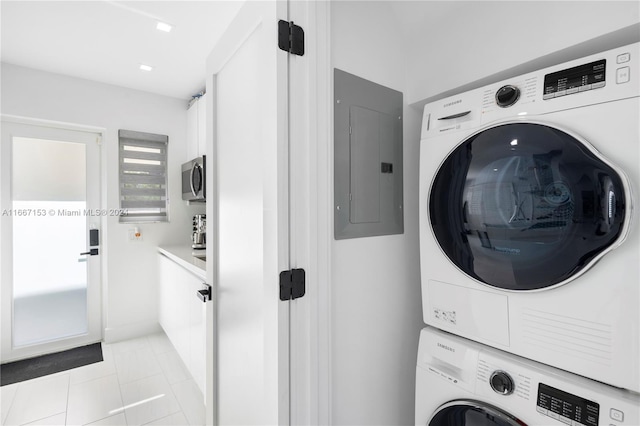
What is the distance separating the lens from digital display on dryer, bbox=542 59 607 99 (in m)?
0.78

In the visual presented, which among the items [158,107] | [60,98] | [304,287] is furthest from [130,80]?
[304,287]

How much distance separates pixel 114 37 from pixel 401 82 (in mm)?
2100

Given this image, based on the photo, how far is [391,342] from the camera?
125 centimetres

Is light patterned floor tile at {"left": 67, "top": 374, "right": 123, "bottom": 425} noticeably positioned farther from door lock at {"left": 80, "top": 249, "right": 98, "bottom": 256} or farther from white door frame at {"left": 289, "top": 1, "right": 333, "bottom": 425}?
white door frame at {"left": 289, "top": 1, "right": 333, "bottom": 425}

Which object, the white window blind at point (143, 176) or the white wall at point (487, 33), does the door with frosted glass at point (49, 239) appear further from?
the white wall at point (487, 33)

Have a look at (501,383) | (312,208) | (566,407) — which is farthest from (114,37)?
(566,407)

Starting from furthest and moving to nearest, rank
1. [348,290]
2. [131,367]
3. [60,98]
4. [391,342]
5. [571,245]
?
[60,98]
[131,367]
[391,342]
[348,290]
[571,245]

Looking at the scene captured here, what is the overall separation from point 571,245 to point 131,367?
10.0ft

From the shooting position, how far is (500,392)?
0.92 m

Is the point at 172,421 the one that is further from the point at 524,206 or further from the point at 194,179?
the point at 524,206

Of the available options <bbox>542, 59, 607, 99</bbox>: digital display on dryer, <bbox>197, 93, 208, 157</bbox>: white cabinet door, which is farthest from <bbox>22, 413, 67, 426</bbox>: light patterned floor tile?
<bbox>542, 59, 607, 99</bbox>: digital display on dryer

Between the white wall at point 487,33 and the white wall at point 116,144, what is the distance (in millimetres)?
2740

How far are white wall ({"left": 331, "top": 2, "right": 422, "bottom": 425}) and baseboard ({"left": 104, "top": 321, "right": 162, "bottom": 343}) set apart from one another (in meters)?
2.78

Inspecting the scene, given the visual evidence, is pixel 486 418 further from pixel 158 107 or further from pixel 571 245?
pixel 158 107
